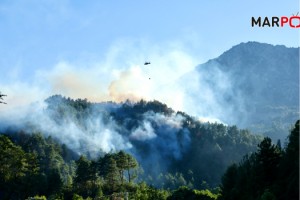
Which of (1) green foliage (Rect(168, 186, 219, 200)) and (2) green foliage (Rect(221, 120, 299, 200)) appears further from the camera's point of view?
(1) green foliage (Rect(168, 186, 219, 200))

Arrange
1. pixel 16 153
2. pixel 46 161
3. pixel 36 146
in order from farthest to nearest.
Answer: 1. pixel 36 146
2. pixel 46 161
3. pixel 16 153

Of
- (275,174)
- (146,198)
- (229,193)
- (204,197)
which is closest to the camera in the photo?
(275,174)

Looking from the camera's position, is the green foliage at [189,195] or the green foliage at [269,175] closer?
the green foliage at [269,175]

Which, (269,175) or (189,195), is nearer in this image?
(269,175)

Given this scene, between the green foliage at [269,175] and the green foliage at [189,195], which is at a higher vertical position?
the green foliage at [269,175]

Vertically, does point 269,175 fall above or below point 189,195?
above

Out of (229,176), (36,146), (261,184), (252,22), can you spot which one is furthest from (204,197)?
(36,146)

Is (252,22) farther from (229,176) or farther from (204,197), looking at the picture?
(204,197)

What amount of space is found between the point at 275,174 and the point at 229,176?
1550 centimetres

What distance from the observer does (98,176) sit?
106 metres

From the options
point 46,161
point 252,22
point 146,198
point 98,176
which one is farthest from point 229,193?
point 46,161

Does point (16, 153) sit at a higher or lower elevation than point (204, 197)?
higher

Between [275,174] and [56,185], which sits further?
[56,185]

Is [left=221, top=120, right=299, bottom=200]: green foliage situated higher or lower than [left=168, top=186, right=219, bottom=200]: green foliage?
higher
